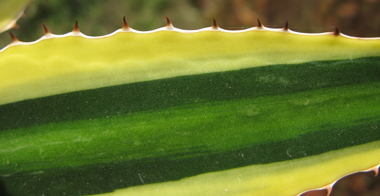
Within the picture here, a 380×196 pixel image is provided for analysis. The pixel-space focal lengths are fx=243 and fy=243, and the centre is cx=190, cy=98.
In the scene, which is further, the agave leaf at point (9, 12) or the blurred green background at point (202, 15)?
the blurred green background at point (202, 15)

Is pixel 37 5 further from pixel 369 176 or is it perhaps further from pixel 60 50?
pixel 369 176

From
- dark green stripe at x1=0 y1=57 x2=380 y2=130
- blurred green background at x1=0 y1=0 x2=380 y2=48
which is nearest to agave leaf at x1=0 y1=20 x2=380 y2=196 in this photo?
dark green stripe at x1=0 y1=57 x2=380 y2=130

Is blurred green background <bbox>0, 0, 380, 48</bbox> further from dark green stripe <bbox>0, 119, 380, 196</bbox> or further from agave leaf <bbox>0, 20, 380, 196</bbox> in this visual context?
dark green stripe <bbox>0, 119, 380, 196</bbox>

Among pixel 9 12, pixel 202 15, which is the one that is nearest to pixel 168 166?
pixel 202 15

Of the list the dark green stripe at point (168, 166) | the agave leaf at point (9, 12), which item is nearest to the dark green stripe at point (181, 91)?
the dark green stripe at point (168, 166)

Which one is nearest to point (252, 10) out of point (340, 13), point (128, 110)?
point (340, 13)

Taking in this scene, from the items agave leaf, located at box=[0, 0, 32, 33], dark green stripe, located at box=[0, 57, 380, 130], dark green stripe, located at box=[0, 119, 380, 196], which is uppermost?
agave leaf, located at box=[0, 0, 32, 33]

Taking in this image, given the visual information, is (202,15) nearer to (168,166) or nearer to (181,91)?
(181,91)

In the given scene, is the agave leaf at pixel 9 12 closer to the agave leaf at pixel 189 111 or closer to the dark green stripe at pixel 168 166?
the agave leaf at pixel 189 111
